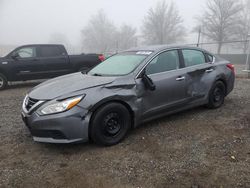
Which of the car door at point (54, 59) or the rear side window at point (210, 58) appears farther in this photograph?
the car door at point (54, 59)

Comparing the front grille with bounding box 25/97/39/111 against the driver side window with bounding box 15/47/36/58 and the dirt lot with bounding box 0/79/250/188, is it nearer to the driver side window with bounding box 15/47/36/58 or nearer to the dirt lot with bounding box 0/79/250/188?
the dirt lot with bounding box 0/79/250/188

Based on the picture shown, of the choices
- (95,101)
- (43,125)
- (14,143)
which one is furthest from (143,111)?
(14,143)

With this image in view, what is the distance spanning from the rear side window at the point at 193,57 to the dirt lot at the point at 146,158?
111 centimetres

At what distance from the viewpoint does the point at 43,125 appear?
11.3ft

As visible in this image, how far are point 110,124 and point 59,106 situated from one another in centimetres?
79

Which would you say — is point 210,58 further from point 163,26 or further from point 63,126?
point 163,26

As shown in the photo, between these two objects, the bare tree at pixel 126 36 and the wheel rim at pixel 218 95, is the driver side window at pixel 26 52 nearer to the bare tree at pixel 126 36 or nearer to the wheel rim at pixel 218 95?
the wheel rim at pixel 218 95

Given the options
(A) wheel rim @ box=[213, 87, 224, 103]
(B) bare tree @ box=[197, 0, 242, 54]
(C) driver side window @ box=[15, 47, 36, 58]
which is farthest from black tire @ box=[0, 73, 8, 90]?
(B) bare tree @ box=[197, 0, 242, 54]

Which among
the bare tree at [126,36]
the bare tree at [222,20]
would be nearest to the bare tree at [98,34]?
the bare tree at [126,36]

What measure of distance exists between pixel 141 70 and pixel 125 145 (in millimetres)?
1224

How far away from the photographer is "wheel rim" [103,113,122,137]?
3.70m

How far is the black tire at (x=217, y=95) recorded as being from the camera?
529 centimetres

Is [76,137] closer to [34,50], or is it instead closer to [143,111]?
[143,111]

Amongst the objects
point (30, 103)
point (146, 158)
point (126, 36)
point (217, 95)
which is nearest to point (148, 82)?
point (146, 158)
